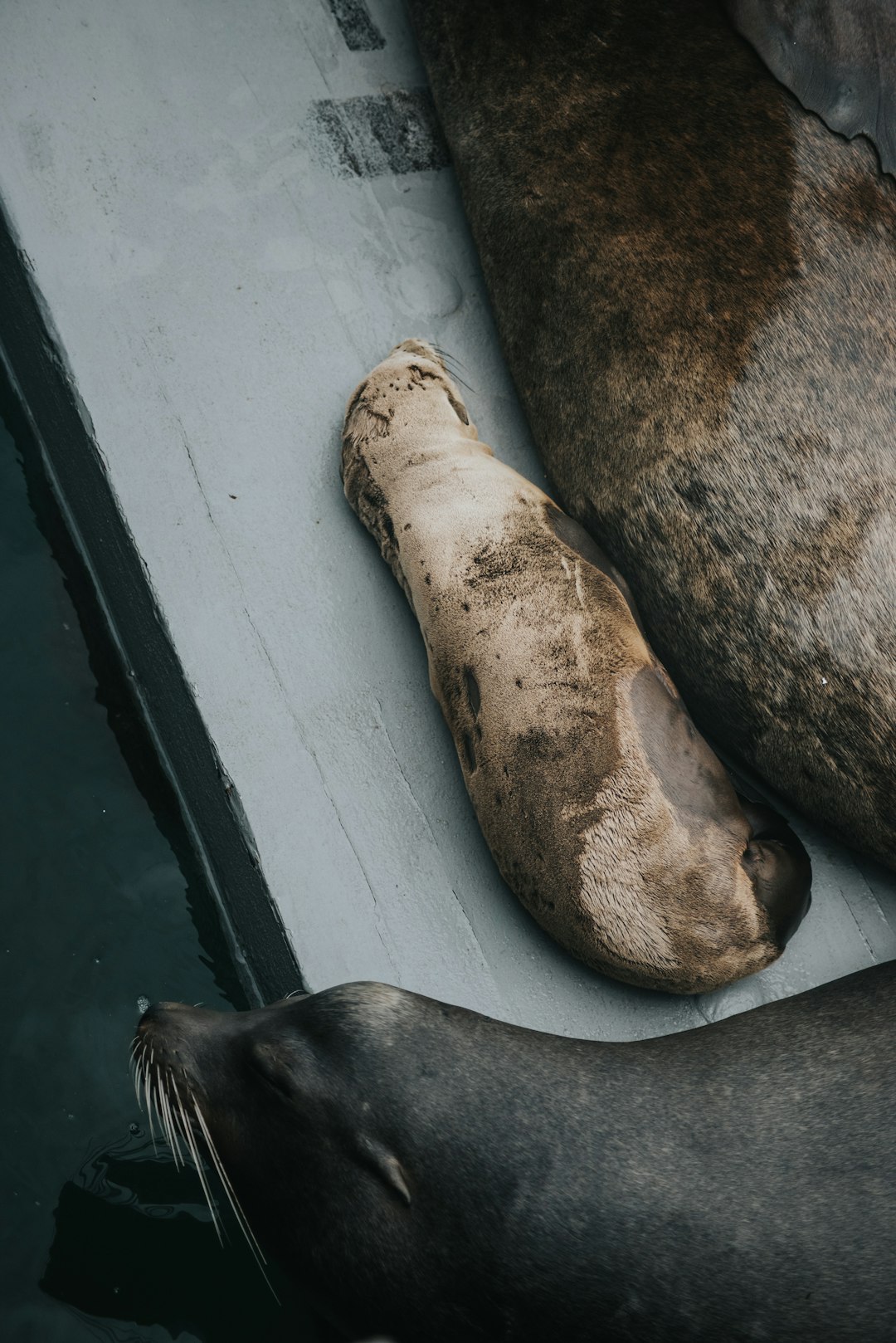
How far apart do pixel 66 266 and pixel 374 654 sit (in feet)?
4.68

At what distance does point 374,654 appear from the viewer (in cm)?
296

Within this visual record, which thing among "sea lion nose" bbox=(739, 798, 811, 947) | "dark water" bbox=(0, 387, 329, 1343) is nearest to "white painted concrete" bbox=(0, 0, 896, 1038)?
"sea lion nose" bbox=(739, 798, 811, 947)

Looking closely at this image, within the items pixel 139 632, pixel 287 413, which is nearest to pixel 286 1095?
pixel 139 632

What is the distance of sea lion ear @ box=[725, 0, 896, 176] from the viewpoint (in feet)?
9.50

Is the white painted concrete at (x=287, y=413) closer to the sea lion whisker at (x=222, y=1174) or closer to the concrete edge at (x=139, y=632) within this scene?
the concrete edge at (x=139, y=632)

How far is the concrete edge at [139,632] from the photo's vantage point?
2.76m

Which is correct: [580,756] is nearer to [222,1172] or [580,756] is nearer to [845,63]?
[222,1172]

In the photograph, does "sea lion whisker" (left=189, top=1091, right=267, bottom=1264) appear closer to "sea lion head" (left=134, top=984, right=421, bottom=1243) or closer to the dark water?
"sea lion head" (left=134, top=984, right=421, bottom=1243)

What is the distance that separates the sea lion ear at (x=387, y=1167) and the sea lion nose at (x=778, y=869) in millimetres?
985

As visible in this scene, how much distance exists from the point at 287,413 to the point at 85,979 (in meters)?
1.57

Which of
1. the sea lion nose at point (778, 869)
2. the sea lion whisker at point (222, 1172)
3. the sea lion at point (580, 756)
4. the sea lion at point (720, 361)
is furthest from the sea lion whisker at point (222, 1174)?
the sea lion at point (720, 361)

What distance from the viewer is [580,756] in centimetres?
248

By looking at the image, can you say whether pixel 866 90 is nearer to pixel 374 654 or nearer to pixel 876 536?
pixel 876 536

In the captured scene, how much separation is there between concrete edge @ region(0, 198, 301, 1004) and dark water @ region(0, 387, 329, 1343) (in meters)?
0.05
